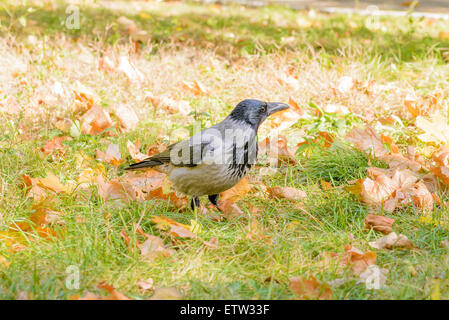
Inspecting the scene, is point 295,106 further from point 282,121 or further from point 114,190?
point 114,190

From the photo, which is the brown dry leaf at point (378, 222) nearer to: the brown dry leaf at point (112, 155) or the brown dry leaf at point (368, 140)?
the brown dry leaf at point (368, 140)

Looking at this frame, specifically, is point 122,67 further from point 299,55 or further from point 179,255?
point 179,255

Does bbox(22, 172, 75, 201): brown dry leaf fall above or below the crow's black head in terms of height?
below

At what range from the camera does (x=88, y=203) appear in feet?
10.6

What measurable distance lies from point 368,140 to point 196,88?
1.86 m

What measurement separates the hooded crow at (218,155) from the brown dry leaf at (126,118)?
3.85 ft

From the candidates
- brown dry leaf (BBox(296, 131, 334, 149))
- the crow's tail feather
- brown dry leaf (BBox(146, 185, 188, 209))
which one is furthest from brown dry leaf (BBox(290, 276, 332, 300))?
brown dry leaf (BBox(296, 131, 334, 149))

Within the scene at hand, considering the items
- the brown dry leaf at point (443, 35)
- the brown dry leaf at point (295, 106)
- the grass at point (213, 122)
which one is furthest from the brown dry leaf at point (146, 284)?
the brown dry leaf at point (443, 35)

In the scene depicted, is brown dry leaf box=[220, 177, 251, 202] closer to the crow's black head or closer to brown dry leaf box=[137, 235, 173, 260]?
the crow's black head

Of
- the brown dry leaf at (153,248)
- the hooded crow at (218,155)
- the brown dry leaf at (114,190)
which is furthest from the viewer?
the brown dry leaf at (114,190)

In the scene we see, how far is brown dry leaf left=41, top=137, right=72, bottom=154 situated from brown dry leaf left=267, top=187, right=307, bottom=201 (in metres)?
1.63

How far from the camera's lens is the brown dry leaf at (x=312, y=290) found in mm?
2387

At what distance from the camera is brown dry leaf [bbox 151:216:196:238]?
113 inches
